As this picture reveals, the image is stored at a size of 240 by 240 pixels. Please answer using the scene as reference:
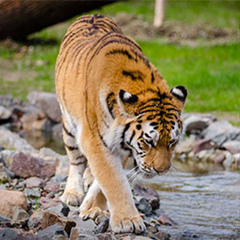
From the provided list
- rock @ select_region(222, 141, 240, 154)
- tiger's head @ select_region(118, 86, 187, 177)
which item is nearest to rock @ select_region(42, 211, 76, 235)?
tiger's head @ select_region(118, 86, 187, 177)

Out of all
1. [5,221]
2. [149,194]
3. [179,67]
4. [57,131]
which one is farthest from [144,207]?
[179,67]

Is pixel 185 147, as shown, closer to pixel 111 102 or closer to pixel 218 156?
pixel 218 156

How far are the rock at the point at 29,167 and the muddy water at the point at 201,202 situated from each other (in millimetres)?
1128

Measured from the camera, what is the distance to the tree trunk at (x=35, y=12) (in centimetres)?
719

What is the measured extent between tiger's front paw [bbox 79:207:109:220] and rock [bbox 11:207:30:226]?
19.3 inches

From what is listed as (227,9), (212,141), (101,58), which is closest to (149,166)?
(101,58)

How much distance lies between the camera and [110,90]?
16.6ft

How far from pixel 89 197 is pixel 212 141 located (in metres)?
4.32

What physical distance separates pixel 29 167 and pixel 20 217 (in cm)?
170

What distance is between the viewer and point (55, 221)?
4.90 meters

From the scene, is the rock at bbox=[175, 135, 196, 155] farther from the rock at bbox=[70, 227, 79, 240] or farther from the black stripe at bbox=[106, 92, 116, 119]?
the rock at bbox=[70, 227, 79, 240]

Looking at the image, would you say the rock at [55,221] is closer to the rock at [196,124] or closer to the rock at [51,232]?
the rock at [51,232]

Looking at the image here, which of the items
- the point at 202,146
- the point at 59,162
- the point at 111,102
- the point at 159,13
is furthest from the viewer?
the point at 159,13

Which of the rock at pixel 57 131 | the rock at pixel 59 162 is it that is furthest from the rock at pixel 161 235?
the rock at pixel 57 131
